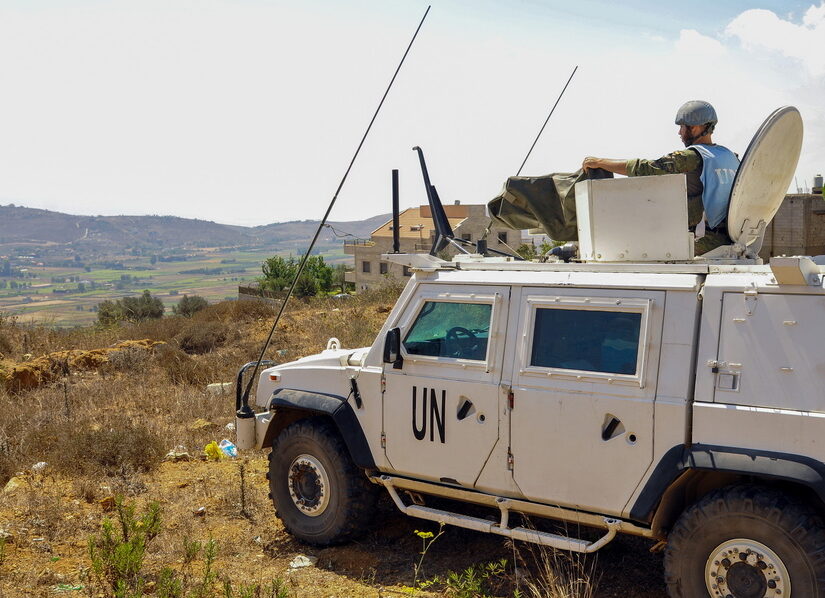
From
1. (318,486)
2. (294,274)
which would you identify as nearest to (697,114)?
(318,486)

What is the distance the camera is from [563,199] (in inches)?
232

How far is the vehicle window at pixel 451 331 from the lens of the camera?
5.21 m

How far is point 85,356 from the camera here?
13742 mm

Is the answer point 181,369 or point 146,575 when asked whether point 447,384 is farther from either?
point 181,369

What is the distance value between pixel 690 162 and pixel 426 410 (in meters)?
2.35

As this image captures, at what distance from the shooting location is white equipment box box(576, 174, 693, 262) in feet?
16.0

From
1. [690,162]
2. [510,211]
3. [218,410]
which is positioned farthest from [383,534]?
[218,410]

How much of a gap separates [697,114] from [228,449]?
18.1 ft

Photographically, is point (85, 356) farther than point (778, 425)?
Yes

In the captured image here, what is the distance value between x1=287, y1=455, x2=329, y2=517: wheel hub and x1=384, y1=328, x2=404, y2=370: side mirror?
1055mm

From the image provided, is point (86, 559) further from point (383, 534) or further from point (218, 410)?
point (218, 410)

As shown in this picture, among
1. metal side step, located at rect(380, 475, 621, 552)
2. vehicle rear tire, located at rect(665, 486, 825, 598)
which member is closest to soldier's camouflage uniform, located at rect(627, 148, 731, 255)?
vehicle rear tire, located at rect(665, 486, 825, 598)

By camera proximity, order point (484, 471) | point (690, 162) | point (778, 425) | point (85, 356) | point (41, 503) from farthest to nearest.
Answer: point (85, 356)
point (41, 503)
point (690, 162)
point (484, 471)
point (778, 425)

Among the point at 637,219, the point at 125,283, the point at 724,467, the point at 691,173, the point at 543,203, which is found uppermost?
the point at 691,173
